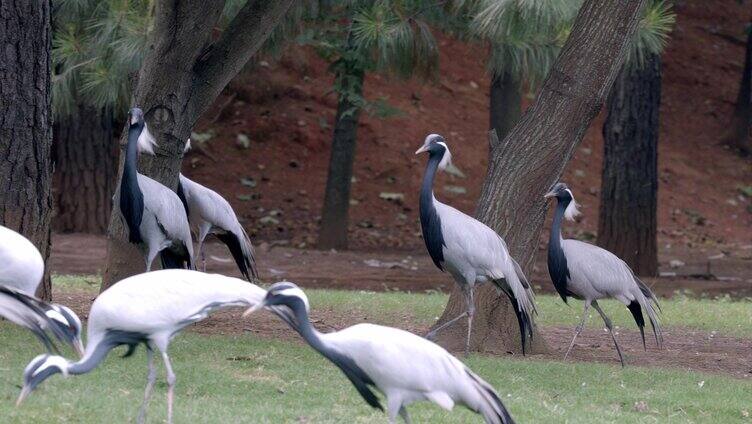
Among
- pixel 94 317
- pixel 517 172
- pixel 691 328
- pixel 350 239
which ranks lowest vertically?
pixel 350 239

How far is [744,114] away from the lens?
25375 millimetres

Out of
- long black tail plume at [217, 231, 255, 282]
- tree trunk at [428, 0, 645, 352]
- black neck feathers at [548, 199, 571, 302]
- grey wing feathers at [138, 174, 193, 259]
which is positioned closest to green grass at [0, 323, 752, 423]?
tree trunk at [428, 0, 645, 352]

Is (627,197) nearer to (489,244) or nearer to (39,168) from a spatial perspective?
(489,244)

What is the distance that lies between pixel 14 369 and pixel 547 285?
9189mm

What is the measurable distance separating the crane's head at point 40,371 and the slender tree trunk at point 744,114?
2172cm

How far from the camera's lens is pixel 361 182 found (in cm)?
2197

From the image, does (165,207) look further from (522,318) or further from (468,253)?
(522,318)

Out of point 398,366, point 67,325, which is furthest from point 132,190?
point 398,366

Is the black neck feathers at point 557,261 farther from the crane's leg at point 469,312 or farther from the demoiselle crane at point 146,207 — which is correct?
the demoiselle crane at point 146,207

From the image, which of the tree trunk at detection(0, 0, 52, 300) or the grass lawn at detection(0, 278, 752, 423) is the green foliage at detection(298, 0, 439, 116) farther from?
the grass lawn at detection(0, 278, 752, 423)

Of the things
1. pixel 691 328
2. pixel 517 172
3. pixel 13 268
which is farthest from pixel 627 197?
pixel 13 268

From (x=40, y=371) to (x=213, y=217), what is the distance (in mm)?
5341

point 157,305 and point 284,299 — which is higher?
point 284,299

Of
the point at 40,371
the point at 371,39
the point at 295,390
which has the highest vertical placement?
the point at 371,39
